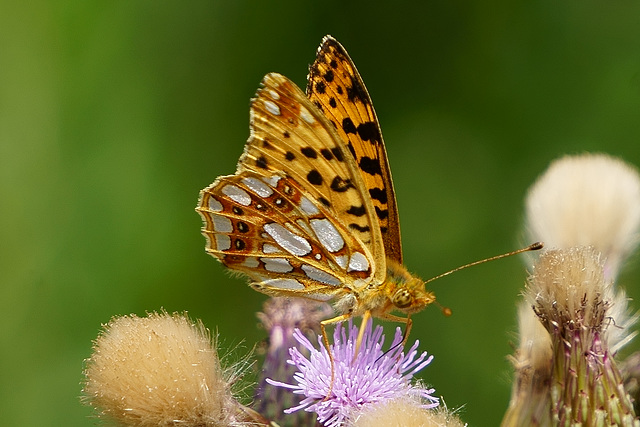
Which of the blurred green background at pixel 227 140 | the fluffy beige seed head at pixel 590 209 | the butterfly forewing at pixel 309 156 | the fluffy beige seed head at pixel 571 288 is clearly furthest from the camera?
the blurred green background at pixel 227 140

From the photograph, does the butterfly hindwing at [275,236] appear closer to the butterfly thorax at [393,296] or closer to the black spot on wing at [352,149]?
the butterfly thorax at [393,296]

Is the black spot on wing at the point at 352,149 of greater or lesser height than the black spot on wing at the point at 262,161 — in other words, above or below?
above

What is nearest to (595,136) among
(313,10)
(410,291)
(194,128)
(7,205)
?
(313,10)

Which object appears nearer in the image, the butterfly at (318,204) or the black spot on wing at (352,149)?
the butterfly at (318,204)

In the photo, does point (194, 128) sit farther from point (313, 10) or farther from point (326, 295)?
point (326, 295)

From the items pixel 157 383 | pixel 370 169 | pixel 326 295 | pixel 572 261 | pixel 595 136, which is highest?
pixel 595 136

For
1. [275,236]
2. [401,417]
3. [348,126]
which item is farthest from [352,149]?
[401,417]

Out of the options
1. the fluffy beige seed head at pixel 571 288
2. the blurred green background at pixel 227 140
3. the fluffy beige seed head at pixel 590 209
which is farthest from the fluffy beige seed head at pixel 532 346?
the blurred green background at pixel 227 140

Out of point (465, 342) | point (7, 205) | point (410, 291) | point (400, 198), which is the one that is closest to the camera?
point (410, 291)

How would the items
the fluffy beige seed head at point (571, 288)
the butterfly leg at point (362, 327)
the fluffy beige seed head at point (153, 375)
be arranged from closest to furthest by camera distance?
1. the fluffy beige seed head at point (153, 375)
2. the fluffy beige seed head at point (571, 288)
3. the butterfly leg at point (362, 327)
